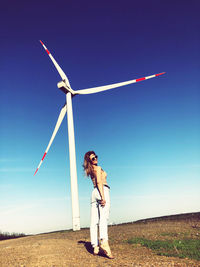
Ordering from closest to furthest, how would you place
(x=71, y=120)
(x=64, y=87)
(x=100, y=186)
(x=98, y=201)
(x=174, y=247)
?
(x=100, y=186)
(x=98, y=201)
(x=174, y=247)
(x=71, y=120)
(x=64, y=87)

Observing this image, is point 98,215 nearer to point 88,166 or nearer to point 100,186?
point 100,186

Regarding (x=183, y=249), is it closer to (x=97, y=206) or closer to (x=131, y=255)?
(x=131, y=255)

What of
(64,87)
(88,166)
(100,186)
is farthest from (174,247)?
(64,87)

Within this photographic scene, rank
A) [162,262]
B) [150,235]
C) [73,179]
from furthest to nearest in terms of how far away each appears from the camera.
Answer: [73,179] < [150,235] < [162,262]

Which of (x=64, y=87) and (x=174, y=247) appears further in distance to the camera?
(x=64, y=87)

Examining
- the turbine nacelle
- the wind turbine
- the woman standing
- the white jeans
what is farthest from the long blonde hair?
the turbine nacelle

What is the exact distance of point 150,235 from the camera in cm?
1134

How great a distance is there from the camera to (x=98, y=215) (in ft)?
26.6

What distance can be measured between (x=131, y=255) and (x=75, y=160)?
889 centimetres

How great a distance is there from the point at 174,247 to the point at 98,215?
3082 millimetres

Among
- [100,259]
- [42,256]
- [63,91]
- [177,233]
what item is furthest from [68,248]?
[63,91]

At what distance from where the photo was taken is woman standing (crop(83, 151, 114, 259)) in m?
7.68

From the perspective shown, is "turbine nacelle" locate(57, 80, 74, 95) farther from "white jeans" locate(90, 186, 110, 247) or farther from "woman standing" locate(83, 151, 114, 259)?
"white jeans" locate(90, 186, 110, 247)

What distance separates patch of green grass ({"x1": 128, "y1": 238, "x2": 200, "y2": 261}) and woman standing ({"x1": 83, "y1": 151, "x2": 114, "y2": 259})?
6.55 feet
